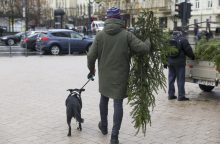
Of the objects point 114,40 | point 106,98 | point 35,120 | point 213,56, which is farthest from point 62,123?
point 213,56

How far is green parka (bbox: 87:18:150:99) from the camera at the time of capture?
20.3 ft

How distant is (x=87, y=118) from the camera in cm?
827

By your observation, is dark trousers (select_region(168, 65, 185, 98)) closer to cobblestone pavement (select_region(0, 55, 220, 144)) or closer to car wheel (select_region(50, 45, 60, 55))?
cobblestone pavement (select_region(0, 55, 220, 144))

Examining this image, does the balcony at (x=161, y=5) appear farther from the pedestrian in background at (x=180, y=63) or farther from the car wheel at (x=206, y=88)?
the pedestrian in background at (x=180, y=63)

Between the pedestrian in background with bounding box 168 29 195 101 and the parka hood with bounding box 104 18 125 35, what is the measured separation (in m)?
3.91

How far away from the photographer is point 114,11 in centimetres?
621

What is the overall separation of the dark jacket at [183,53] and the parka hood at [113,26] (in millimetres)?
3984

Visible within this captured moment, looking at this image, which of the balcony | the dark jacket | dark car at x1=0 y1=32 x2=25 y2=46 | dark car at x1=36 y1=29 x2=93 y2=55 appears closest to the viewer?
the dark jacket

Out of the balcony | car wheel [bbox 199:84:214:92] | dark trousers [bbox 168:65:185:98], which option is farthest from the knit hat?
the balcony

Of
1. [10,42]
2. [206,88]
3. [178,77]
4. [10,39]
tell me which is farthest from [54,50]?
[178,77]

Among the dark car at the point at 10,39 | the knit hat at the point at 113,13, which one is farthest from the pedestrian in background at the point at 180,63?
the dark car at the point at 10,39

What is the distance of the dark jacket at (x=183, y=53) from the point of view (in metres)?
9.95

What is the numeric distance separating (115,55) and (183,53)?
4.21 meters

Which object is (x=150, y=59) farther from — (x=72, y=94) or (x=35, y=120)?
(x=35, y=120)
